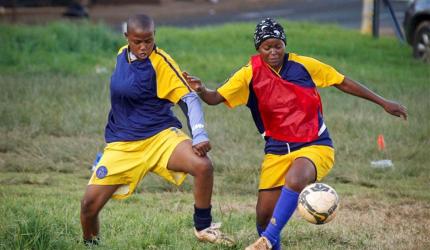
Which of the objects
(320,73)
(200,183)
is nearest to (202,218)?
(200,183)

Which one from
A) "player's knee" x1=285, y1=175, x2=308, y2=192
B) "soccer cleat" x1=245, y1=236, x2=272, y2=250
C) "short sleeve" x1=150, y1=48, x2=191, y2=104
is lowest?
"soccer cleat" x1=245, y1=236, x2=272, y2=250

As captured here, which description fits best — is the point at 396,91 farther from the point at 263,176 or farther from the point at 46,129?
the point at 263,176

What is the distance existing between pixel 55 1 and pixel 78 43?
28.5 ft

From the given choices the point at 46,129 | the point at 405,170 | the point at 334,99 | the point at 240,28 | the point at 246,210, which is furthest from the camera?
the point at 240,28

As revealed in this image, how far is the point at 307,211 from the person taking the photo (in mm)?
6410

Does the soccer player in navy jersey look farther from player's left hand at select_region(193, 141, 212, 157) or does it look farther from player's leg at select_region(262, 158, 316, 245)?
player's leg at select_region(262, 158, 316, 245)

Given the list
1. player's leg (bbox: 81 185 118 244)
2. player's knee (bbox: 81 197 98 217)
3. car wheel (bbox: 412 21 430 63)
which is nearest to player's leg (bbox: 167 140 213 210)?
player's leg (bbox: 81 185 118 244)

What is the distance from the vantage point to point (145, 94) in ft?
22.5

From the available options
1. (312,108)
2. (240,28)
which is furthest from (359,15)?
(312,108)

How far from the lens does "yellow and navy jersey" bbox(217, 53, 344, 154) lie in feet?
22.7

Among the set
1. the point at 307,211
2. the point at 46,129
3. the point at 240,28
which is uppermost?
the point at 307,211

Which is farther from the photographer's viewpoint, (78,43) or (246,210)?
(78,43)

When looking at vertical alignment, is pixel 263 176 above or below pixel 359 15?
above

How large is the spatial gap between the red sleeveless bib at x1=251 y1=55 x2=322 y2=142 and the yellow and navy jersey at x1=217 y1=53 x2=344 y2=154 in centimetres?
4
